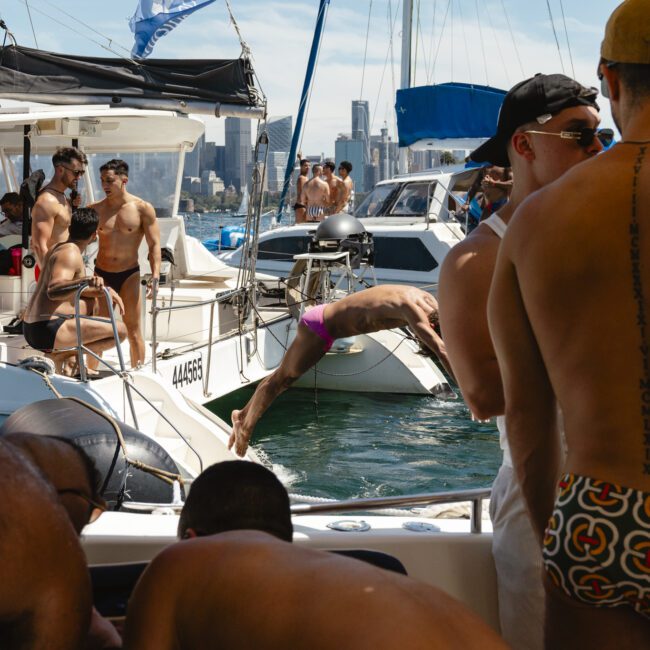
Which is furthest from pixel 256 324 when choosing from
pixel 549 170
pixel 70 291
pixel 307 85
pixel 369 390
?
pixel 307 85

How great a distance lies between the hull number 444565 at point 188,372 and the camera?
8095 millimetres

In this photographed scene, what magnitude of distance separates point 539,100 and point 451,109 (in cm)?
1428

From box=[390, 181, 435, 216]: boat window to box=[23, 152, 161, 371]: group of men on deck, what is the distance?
812 centimetres

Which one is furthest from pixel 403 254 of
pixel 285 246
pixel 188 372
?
pixel 188 372

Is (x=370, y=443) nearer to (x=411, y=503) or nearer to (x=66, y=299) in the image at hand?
(x=66, y=299)

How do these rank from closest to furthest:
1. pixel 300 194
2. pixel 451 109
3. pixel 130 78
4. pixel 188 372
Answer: pixel 188 372 → pixel 130 78 → pixel 451 109 → pixel 300 194

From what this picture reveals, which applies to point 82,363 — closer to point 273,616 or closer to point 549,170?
point 549,170

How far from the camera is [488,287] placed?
2.16 meters

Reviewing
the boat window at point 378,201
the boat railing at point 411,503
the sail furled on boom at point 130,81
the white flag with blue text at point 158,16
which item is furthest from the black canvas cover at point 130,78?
the boat window at point 378,201

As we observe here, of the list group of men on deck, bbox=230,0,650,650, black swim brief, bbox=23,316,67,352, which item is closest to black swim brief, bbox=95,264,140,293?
black swim brief, bbox=23,316,67,352

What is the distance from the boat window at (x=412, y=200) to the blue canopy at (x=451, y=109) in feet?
3.96

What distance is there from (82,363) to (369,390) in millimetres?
5523

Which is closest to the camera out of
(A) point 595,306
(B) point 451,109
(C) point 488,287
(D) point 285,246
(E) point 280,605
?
(E) point 280,605

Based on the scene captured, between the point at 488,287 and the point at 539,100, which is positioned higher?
the point at 539,100
